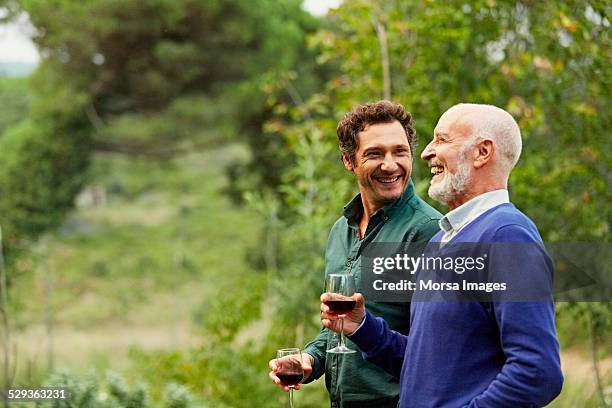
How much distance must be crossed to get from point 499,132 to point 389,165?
17.7 inches

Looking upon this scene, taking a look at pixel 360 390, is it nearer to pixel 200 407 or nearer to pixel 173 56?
pixel 200 407

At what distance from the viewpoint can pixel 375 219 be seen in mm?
2125

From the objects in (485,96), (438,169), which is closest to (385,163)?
(438,169)

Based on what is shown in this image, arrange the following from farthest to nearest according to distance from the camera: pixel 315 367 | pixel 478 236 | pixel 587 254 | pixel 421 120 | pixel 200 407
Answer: pixel 421 120 → pixel 587 254 → pixel 200 407 → pixel 315 367 → pixel 478 236

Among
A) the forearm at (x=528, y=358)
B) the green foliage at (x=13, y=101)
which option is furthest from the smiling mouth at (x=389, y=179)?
the green foliage at (x=13, y=101)

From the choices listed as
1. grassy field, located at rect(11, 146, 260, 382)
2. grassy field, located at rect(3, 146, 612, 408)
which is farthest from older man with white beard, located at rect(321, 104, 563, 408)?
grassy field, located at rect(11, 146, 260, 382)

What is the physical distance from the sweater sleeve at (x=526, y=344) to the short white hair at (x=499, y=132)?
194 millimetres

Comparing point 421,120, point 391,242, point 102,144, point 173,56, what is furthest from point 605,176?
point 102,144

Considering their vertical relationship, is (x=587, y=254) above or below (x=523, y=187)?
below

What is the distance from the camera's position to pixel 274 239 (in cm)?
1175

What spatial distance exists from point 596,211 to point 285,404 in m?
2.07

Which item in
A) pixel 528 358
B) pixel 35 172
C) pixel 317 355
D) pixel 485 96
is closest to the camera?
pixel 528 358

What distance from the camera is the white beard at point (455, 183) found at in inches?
65.6

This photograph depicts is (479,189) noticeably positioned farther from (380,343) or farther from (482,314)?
(380,343)
